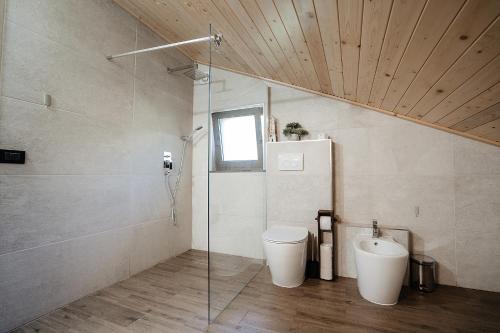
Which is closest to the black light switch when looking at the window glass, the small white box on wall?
the window glass

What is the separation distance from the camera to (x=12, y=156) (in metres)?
1.48

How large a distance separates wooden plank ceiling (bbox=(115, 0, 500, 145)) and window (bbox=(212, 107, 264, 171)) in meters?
0.54

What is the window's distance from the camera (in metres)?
2.26

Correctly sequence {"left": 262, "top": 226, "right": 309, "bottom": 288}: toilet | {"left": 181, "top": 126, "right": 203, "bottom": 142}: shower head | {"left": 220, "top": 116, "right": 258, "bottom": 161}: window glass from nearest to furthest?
{"left": 262, "top": 226, "right": 309, "bottom": 288}: toilet < {"left": 220, "top": 116, "right": 258, "bottom": 161}: window glass < {"left": 181, "top": 126, "right": 203, "bottom": 142}: shower head

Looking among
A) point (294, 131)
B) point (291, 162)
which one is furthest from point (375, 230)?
point (294, 131)

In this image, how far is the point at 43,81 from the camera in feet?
5.41

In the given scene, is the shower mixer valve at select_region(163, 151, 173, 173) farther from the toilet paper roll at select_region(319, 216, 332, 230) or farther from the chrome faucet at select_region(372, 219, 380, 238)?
the chrome faucet at select_region(372, 219, 380, 238)

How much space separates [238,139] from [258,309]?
1.59 metres

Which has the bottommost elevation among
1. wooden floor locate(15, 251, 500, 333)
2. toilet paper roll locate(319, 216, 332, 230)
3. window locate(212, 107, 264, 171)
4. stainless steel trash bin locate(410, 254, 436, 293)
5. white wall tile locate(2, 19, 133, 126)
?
wooden floor locate(15, 251, 500, 333)

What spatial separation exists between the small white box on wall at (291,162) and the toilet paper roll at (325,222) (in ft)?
1.81

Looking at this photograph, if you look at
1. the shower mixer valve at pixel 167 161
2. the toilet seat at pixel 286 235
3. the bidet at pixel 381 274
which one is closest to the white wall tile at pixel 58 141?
the shower mixer valve at pixel 167 161

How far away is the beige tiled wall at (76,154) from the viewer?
1.51 meters

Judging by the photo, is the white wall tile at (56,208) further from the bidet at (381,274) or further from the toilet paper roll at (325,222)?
the bidet at (381,274)

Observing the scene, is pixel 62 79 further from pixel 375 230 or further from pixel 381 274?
pixel 375 230
